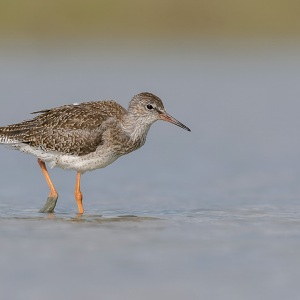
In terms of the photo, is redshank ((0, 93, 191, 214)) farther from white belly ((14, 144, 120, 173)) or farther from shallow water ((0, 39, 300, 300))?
shallow water ((0, 39, 300, 300))

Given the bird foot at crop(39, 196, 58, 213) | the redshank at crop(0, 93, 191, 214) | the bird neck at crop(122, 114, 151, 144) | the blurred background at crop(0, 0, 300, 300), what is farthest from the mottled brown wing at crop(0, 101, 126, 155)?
the blurred background at crop(0, 0, 300, 300)

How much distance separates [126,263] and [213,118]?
12.4m

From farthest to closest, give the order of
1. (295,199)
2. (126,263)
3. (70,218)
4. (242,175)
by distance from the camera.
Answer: (242,175)
(295,199)
(70,218)
(126,263)

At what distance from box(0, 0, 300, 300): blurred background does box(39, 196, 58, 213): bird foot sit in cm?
14

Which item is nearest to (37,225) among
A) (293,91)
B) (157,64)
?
(293,91)

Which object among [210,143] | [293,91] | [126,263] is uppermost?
[293,91]

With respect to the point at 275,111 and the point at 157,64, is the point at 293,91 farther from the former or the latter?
the point at 157,64

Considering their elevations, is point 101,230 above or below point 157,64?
below

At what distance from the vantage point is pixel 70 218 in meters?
12.6

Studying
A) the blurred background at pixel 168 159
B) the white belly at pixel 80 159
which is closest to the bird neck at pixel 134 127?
the white belly at pixel 80 159

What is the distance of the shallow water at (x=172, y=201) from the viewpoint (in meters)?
9.12

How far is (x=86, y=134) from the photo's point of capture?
1328 centimetres

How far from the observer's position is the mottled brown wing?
13.3 meters

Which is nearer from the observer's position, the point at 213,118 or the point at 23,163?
the point at 23,163
